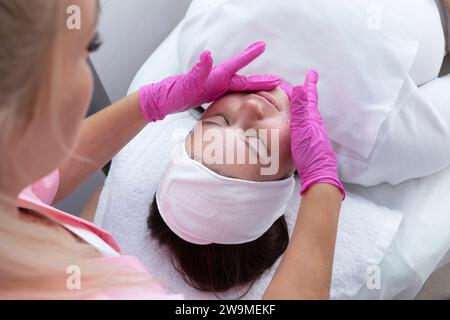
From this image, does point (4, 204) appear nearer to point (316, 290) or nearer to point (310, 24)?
point (316, 290)

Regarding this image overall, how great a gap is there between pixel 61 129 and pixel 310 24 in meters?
0.76

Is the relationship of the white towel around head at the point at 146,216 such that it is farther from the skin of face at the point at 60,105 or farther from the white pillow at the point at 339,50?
the skin of face at the point at 60,105

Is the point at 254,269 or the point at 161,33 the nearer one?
the point at 254,269

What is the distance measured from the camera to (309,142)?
962 mm

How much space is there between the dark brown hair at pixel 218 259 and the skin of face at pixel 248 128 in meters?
0.19

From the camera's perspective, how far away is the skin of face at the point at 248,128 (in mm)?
995

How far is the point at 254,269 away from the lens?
1096 mm

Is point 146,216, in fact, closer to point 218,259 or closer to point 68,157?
point 218,259

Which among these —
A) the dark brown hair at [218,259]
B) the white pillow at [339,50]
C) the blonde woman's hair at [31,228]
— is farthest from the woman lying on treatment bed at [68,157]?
the dark brown hair at [218,259]


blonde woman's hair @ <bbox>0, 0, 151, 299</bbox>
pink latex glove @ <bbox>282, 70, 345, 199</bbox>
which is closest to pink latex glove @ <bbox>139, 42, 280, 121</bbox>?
pink latex glove @ <bbox>282, 70, 345, 199</bbox>

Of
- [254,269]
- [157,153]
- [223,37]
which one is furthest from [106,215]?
[223,37]

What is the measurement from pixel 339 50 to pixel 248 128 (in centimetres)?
30

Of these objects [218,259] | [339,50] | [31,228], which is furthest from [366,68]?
[31,228]

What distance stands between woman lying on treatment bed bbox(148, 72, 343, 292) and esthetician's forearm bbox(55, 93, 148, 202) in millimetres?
136
